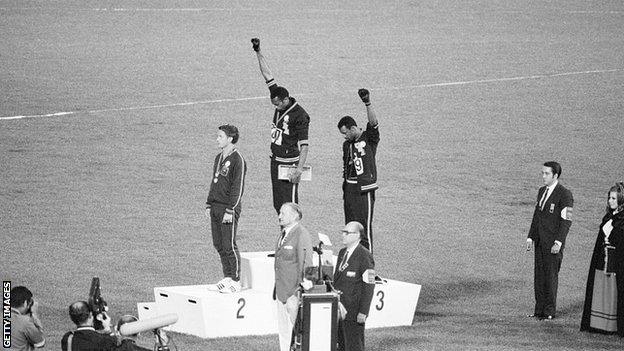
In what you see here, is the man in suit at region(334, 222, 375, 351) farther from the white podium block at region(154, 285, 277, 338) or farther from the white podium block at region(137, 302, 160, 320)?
the white podium block at region(137, 302, 160, 320)

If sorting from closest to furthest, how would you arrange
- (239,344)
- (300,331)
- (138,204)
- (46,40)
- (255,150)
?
(300,331) < (239,344) < (138,204) < (255,150) < (46,40)

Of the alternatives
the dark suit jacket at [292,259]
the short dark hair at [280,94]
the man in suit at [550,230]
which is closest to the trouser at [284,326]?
the dark suit jacket at [292,259]

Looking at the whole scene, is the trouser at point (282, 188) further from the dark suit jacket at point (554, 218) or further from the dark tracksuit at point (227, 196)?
the dark suit jacket at point (554, 218)

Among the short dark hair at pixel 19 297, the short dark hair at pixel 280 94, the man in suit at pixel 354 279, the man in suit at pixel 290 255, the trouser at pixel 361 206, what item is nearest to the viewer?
the short dark hair at pixel 19 297

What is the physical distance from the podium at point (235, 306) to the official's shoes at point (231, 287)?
2.7 inches

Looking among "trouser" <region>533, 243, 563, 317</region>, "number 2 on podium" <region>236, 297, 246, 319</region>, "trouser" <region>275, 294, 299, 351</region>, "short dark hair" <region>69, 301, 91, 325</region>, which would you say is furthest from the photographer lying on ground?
"trouser" <region>533, 243, 563, 317</region>

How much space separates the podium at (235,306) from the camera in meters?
→ 14.8

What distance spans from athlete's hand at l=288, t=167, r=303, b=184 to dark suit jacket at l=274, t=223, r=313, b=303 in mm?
2056

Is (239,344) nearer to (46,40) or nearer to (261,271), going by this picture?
(261,271)

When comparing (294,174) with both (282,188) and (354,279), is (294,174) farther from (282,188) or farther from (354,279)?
(354,279)

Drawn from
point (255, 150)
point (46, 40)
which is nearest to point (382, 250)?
point (255, 150)

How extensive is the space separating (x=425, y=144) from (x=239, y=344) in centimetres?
1227

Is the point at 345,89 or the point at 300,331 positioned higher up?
the point at 345,89

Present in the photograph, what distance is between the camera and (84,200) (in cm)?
2155
